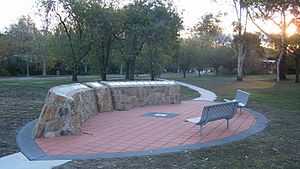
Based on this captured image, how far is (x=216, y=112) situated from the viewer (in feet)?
28.9

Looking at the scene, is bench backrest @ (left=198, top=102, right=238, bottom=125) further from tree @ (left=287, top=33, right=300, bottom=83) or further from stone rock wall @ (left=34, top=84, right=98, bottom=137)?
tree @ (left=287, top=33, right=300, bottom=83)

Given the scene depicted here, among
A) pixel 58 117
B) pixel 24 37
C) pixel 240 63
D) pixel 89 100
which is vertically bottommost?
pixel 58 117

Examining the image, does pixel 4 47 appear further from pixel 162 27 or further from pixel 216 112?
pixel 216 112

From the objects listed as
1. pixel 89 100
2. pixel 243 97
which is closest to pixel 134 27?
pixel 243 97

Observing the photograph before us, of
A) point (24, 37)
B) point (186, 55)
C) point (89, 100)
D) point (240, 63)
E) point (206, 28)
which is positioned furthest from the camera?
point (206, 28)

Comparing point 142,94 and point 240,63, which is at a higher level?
point 240,63

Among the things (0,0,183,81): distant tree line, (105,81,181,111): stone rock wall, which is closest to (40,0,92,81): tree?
(0,0,183,81): distant tree line

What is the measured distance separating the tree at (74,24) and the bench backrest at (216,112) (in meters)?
19.6

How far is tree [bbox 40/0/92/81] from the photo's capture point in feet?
89.6

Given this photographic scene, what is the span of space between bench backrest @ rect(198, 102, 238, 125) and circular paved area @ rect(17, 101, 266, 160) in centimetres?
35

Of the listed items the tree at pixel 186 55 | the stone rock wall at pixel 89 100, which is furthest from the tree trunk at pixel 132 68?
the tree at pixel 186 55

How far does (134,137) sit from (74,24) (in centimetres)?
2209

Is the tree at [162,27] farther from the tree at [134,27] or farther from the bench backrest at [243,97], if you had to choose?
the bench backrest at [243,97]

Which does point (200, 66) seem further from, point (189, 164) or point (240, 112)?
point (189, 164)
